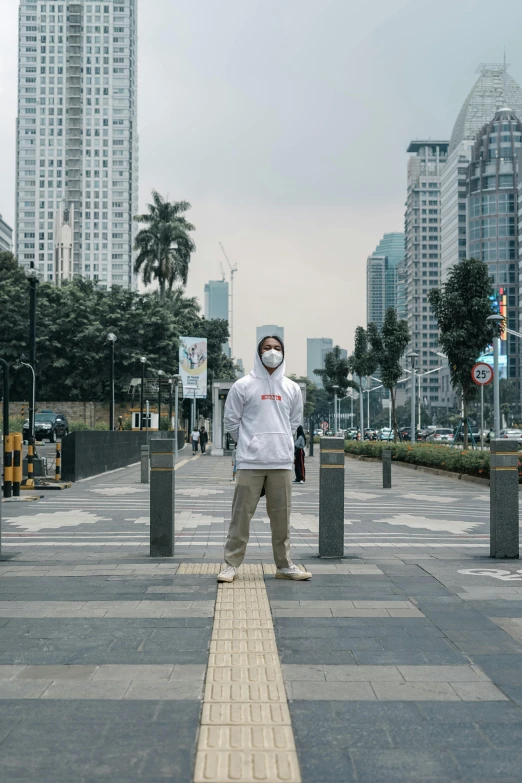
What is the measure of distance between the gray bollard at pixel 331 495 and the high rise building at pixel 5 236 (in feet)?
515

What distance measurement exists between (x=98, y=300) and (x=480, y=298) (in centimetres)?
4065

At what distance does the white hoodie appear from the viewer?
6570 mm

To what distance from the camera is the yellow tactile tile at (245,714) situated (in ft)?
11.1

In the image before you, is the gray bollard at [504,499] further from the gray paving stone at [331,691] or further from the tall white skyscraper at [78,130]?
the tall white skyscraper at [78,130]

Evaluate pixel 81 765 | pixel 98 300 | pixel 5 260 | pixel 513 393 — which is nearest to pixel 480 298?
pixel 81 765

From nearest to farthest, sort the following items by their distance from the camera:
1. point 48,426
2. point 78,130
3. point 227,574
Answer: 1. point 227,574
2. point 48,426
3. point 78,130

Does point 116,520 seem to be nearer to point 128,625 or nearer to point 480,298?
point 128,625

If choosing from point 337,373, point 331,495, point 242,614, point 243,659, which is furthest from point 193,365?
point 243,659

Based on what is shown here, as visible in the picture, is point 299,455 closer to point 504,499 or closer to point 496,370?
point 496,370

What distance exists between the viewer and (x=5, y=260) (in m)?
74.8

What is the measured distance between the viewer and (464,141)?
16938 centimetres

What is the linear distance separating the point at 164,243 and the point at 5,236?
104 m

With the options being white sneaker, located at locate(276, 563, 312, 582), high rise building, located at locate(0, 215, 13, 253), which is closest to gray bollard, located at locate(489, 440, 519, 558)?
white sneaker, located at locate(276, 563, 312, 582)

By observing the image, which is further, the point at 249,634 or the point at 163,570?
the point at 163,570
